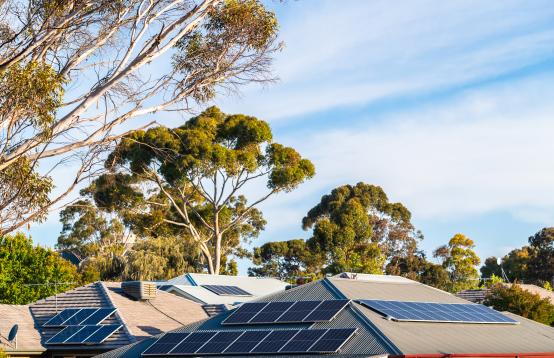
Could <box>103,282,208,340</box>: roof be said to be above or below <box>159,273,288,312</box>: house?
below

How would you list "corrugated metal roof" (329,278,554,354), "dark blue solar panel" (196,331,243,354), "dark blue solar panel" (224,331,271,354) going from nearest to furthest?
"corrugated metal roof" (329,278,554,354), "dark blue solar panel" (224,331,271,354), "dark blue solar panel" (196,331,243,354)

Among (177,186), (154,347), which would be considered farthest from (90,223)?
(154,347)

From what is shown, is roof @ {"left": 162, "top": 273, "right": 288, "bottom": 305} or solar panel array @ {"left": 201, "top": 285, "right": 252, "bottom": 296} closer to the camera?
roof @ {"left": 162, "top": 273, "right": 288, "bottom": 305}

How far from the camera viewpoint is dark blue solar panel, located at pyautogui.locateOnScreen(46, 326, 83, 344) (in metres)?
40.1

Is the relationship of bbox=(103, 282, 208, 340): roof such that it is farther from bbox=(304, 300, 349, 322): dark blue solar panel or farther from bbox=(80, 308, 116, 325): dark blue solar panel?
bbox=(304, 300, 349, 322): dark blue solar panel

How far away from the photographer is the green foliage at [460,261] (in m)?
98.2

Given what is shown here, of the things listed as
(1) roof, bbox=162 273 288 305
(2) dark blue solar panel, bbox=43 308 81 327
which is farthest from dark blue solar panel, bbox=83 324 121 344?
(1) roof, bbox=162 273 288 305

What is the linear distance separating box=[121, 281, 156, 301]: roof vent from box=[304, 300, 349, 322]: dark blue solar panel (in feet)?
47.8

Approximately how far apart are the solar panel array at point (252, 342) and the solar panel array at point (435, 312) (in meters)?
3.28

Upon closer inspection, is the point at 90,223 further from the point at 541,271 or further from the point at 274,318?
the point at 274,318

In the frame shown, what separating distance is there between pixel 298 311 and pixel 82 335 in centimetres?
1167

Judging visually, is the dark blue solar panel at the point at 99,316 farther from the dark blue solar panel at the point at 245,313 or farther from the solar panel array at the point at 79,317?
the dark blue solar panel at the point at 245,313

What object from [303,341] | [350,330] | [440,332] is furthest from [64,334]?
[440,332]

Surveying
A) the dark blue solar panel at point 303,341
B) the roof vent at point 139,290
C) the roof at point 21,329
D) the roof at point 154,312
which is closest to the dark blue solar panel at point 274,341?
the dark blue solar panel at point 303,341
